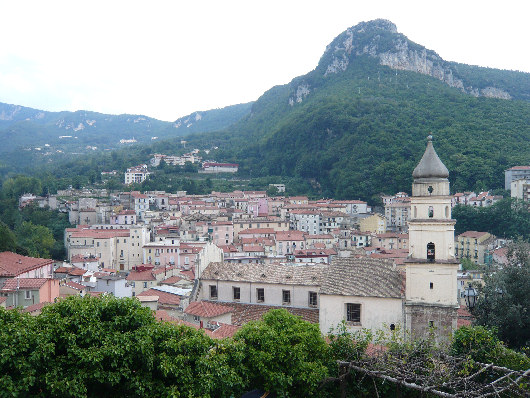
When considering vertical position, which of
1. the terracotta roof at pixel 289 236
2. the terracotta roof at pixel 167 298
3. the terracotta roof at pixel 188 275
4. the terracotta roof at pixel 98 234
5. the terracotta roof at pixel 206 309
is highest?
the terracotta roof at pixel 98 234

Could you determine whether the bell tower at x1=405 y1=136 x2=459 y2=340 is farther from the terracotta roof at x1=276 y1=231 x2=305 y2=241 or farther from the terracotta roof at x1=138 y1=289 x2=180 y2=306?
the terracotta roof at x1=276 y1=231 x2=305 y2=241

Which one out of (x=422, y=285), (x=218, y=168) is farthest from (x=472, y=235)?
(x=218, y=168)

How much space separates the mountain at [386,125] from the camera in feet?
377

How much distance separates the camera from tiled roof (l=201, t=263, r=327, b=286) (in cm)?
2886

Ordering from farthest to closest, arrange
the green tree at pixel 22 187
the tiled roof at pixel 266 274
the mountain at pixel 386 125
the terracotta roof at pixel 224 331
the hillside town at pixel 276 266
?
the mountain at pixel 386 125, the green tree at pixel 22 187, the tiled roof at pixel 266 274, the hillside town at pixel 276 266, the terracotta roof at pixel 224 331

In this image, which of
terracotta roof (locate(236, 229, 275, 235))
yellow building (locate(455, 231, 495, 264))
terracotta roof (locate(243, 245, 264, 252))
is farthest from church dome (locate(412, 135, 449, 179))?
terracotta roof (locate(236, 229, 275, 235))

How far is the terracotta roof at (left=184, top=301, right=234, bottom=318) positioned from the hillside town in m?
0.08

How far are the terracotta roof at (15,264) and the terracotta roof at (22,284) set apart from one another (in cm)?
361

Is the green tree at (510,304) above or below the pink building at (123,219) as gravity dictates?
below

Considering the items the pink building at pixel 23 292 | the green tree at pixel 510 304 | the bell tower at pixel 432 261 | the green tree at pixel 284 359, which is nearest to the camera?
the green tree at pixel 284 359

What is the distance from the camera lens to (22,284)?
97.9 ft

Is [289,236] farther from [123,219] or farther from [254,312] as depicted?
[254,312]

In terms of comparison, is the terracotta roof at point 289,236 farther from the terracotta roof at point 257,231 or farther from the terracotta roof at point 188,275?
the terracotta roof at point 188,275

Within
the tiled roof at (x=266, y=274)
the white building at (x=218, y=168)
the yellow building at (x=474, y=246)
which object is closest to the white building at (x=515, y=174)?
the yellow building at (x=474, y=246)
